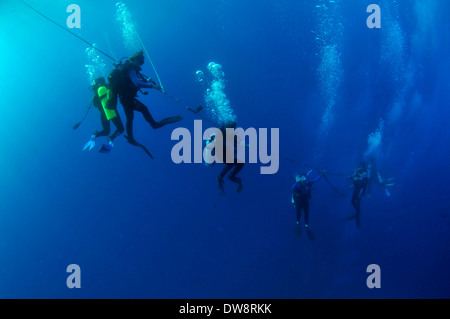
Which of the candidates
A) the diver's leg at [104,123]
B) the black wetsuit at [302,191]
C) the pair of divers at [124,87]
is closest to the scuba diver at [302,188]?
the black wetsuit at [302,191]

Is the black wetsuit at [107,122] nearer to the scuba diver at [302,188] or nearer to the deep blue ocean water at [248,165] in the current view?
the scuba diver at [302,188]

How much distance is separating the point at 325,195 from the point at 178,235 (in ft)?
44.0

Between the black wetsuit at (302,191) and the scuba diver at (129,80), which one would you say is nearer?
the scuba diver at (129,80)

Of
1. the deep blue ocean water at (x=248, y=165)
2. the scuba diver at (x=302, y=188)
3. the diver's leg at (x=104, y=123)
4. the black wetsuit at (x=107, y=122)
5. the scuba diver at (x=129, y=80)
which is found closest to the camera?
the scuba diver at (x=129, y=80)

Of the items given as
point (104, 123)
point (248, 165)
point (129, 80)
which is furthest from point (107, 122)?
point (248, 165)

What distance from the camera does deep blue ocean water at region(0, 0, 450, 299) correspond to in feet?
77.5

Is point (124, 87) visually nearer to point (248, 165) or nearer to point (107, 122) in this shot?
point (107, 122)

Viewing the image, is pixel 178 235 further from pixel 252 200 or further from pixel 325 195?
pixel 325 195

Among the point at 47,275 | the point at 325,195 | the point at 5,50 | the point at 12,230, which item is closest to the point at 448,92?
the point at 325,195

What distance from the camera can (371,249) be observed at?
869 inches

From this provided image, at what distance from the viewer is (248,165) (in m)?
25.3

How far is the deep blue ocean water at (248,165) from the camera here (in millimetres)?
23609

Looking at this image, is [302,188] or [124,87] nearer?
[124,87]

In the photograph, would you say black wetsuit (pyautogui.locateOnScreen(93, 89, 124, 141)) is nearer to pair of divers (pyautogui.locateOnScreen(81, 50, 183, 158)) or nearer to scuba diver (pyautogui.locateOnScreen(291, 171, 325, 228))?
pair of divers (pyautogui.locateOnScreen(81, 50, 183, 158))
